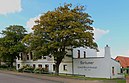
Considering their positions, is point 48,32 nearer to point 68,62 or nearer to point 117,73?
point 68,62

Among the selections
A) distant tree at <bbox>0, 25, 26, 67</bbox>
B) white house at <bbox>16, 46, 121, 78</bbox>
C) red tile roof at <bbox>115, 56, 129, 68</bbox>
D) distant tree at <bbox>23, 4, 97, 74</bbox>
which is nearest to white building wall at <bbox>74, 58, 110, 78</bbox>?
white house at <bbox>16, 46, 121, 78</bbox>

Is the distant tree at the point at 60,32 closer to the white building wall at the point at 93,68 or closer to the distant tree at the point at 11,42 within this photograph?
the white building wall at the point at 93,68

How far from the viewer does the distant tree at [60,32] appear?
3947 centimetres

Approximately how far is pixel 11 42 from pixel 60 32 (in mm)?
23903

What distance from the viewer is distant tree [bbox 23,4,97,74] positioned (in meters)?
39.5

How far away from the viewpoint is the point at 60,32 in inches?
1533

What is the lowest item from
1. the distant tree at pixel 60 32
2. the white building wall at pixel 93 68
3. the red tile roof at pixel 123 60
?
the white building wall at pixel 93 68

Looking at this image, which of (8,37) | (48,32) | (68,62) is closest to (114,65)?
(68,62)

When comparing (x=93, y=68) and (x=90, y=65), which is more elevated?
(x=90, y=65)

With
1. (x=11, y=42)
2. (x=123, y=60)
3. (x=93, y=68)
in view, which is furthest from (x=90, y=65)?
(x=11, y=42)

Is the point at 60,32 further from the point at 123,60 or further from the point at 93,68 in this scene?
the point at 123,60

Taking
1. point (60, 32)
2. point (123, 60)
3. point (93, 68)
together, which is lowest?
point (93, 68)

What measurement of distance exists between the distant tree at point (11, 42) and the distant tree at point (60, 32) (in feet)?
55.6

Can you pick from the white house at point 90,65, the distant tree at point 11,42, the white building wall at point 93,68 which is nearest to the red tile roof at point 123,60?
the white house at point 90,65
